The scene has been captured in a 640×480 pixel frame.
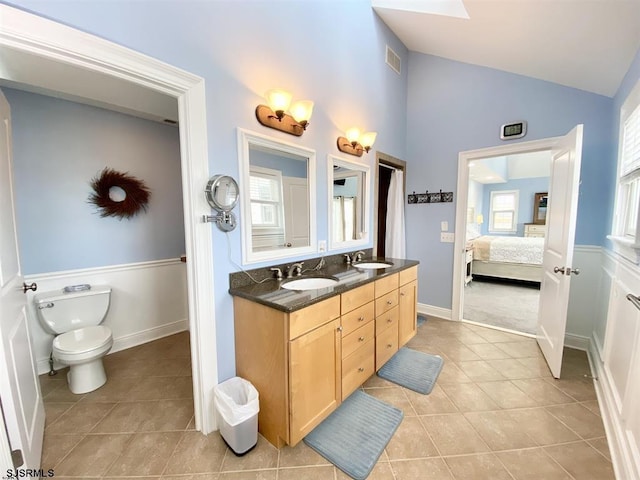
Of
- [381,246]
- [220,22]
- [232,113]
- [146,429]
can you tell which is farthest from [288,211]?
[381,246]

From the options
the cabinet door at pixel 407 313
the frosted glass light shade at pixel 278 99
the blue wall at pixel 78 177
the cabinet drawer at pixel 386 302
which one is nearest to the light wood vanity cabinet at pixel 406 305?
the cabinet door at pixel 407 313

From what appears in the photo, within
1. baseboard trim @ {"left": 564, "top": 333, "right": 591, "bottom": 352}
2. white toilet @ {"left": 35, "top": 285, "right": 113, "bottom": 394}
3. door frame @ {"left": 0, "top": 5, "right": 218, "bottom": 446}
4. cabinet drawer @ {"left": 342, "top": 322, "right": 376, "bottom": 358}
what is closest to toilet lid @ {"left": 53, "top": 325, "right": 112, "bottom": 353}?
white toilet @ {"left": 35, "top": 285, "right": 113, "bottom": 394}

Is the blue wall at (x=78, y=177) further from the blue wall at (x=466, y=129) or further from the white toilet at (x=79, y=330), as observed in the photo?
the blue wall at (x=466, y=129)

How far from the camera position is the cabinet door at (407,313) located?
2.37 m

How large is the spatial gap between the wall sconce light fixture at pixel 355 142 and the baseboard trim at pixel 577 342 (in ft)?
9.31

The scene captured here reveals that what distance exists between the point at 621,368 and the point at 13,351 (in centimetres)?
328

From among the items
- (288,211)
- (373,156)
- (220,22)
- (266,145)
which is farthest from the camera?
(373,156)

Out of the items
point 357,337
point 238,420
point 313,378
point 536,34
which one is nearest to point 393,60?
point 536,34

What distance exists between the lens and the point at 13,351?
3.79 ft

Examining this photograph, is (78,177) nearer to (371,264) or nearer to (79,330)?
(79,330)

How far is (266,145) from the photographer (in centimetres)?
181

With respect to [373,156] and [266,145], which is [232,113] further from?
[373,156]

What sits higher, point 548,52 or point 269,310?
point 548,52

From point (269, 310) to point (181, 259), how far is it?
1924 millimetres
